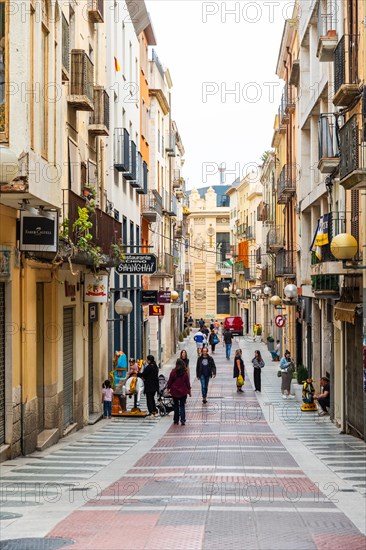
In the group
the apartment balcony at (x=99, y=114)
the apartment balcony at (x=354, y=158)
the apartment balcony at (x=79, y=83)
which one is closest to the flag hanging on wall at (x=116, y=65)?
the apartment balcony at (x=99, y=114)

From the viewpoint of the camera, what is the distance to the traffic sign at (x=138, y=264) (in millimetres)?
26516

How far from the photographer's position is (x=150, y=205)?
43.8 metres

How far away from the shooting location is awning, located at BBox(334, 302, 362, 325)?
19.2 m

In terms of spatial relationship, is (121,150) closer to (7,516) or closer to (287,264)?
(287,264)

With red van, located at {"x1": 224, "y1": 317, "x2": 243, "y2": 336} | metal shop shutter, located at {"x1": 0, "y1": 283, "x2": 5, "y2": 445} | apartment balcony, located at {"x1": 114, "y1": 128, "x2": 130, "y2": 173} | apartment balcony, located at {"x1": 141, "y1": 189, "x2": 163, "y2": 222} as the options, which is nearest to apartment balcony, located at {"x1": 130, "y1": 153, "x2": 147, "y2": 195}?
apartment balcony, located at {"x1": 141, "y1": 189, "x2": 163, "y2": 222}

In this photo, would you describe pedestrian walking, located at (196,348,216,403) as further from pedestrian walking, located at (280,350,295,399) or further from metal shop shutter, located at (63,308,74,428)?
metal shop shutter, located at (63,308,74,428)

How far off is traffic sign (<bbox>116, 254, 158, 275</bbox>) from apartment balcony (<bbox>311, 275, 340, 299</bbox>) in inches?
222

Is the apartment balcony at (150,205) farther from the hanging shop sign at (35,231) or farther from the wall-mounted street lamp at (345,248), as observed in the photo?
the hanging shop sign at (35,231)

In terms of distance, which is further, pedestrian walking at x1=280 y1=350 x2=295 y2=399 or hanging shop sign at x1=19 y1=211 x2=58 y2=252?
pedestrian walking at x1=280 y1=350 x2=295 y2=399

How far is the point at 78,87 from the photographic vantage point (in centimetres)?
2072

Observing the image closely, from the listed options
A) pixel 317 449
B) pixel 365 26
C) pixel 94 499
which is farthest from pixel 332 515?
pixel 365 26

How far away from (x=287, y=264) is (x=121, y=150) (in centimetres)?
1232

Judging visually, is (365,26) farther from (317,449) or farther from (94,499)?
(94,499)

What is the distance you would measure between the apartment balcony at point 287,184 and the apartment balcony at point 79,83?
20125 mm
